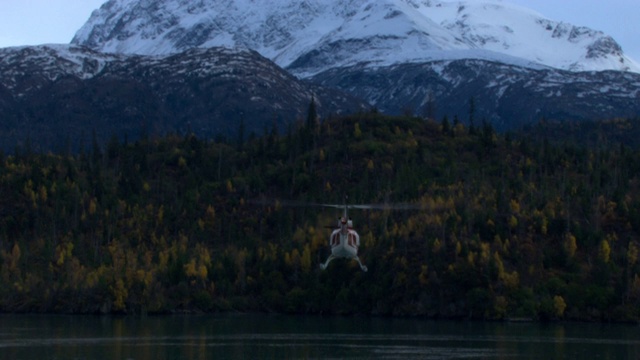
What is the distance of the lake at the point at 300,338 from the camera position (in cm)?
13262

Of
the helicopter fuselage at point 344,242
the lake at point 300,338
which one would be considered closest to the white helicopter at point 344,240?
the helicopter fuselage at point 344,242

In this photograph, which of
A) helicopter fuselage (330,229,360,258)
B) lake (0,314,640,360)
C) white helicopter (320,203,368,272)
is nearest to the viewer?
white helicopter (320,203,368,272)

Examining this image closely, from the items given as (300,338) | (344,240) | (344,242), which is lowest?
(300,338)

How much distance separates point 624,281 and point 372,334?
45.3m

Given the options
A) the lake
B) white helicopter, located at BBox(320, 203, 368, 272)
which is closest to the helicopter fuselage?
white helicopter, located at BBox(320, 203, 368, 272)

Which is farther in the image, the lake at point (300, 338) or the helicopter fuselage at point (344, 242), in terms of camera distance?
the lake at point (300, 338)

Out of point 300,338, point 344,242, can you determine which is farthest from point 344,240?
point 300,338

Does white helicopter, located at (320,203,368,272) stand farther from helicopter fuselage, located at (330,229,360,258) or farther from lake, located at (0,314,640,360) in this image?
lake, located at (0,314,640,360)

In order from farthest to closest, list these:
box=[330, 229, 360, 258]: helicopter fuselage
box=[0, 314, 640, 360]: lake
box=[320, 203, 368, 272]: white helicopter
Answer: box=[0, 314, 640, 360]: lake, box=[330, 229, 360, 258]: helicopter fuselage, box=[320, 203, 368, 272]: white helicopter

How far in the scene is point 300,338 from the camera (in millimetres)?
152000

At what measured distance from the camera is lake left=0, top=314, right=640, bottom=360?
133 m

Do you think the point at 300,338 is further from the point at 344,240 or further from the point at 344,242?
the point at 344,240

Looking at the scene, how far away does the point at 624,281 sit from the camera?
615 ft

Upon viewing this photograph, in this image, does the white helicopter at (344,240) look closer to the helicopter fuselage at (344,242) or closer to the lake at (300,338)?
the helicopter fuselage at (344,242)
